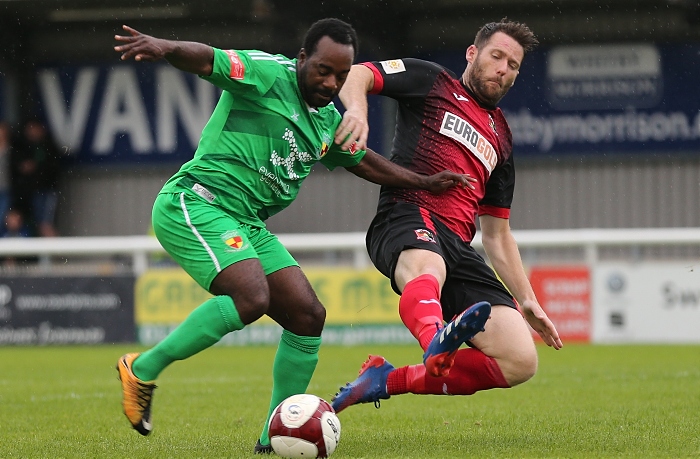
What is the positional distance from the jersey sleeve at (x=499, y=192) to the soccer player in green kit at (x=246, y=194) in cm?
106

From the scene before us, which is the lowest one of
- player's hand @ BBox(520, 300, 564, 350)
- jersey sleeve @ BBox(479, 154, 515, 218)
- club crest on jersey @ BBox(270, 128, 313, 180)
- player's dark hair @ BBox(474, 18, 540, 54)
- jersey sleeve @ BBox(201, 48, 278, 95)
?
player's hand @ BBox(520, 300, 564, 350)

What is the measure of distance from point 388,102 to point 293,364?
12.3 metres

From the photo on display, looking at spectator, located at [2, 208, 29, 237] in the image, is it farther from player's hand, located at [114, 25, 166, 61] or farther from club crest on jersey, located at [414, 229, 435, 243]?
player's hand, located at [114, 25, 166, 61]

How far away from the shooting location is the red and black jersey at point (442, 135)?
231 inches

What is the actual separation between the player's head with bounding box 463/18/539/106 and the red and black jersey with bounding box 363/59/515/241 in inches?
6.2

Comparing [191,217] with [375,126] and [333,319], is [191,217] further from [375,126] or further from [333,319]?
Result: [375,126]

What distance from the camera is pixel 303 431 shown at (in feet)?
16.2

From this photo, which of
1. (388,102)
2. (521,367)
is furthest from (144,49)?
(388,102)

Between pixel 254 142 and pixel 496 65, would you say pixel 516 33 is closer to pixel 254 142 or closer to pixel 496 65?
pixel 496 65

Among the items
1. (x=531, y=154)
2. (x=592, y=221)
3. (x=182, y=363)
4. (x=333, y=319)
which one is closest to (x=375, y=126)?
(x=531, y=154)

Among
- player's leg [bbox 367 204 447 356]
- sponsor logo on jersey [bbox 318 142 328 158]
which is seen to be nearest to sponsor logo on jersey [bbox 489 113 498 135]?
player's leg [bbox 367 204 447 356]

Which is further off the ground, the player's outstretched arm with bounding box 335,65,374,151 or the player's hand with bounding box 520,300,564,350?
the player's outstretched arm with bounding box 335,65,374,151

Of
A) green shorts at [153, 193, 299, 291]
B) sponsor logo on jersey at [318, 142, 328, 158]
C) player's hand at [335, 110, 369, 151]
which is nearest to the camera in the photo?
green shorts at [153, 193, 299, 291]

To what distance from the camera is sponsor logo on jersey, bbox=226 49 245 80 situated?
16.1 feet
